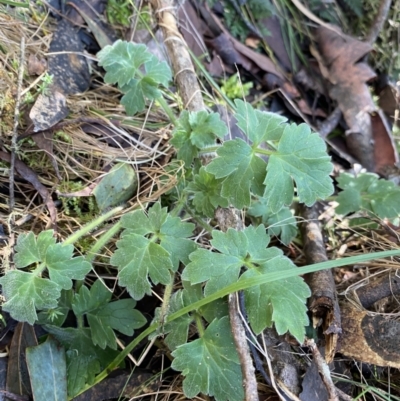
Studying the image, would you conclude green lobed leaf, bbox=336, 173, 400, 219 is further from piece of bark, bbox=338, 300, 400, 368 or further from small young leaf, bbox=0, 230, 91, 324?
small young leaf, bbox=0, 230, 91, 324

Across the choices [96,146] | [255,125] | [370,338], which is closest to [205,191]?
[255,125]

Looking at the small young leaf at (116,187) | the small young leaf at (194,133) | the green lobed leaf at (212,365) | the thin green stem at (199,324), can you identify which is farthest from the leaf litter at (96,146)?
the green lobed leaf at (212,365)

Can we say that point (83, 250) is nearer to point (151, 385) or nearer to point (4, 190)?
point (4, 190)

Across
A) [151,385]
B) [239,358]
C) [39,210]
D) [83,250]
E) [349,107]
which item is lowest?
[151,385]

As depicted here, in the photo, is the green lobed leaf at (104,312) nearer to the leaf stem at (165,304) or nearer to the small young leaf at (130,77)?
the leaf stem at (165,304)

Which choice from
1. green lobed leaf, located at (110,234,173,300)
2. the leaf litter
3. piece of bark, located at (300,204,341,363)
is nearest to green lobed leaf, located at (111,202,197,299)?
green lobed leaf, located at (110,234,173,300)

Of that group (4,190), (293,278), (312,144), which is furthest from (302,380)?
(4,190)
